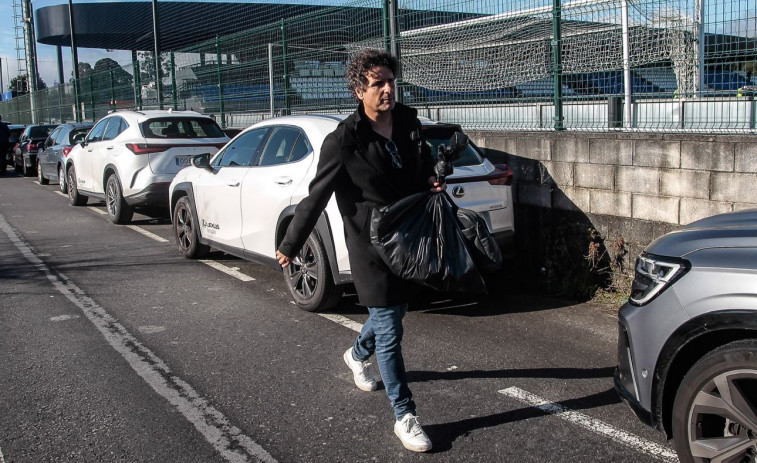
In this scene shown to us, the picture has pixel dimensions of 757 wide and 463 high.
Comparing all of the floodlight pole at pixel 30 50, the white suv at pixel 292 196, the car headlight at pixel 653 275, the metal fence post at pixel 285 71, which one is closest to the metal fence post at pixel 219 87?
the metal fence post at pixel 285 71

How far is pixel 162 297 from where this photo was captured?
23.4 ft

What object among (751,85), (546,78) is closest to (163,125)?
(546,78)

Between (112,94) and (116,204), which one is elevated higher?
(112,94)

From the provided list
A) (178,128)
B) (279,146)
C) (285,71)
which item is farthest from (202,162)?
(285,71)

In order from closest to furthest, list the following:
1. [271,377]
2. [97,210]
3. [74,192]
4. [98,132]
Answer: [271,377] → [98,132] → [97,210] → [74,192]

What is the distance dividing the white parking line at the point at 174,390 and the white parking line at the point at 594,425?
1592 millimetres

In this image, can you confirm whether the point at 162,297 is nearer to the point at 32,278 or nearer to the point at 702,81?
the point at 32,278

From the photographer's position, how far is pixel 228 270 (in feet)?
27.1

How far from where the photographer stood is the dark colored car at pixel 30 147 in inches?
875

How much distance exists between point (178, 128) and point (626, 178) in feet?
23.3

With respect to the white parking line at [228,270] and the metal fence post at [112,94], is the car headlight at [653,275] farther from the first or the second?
the metal fence post at [112,94]

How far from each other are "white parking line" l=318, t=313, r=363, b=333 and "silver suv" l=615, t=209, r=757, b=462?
274 cm

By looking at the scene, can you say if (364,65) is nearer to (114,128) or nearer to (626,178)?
(626,178)

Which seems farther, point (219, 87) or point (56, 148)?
point (56, 148)
